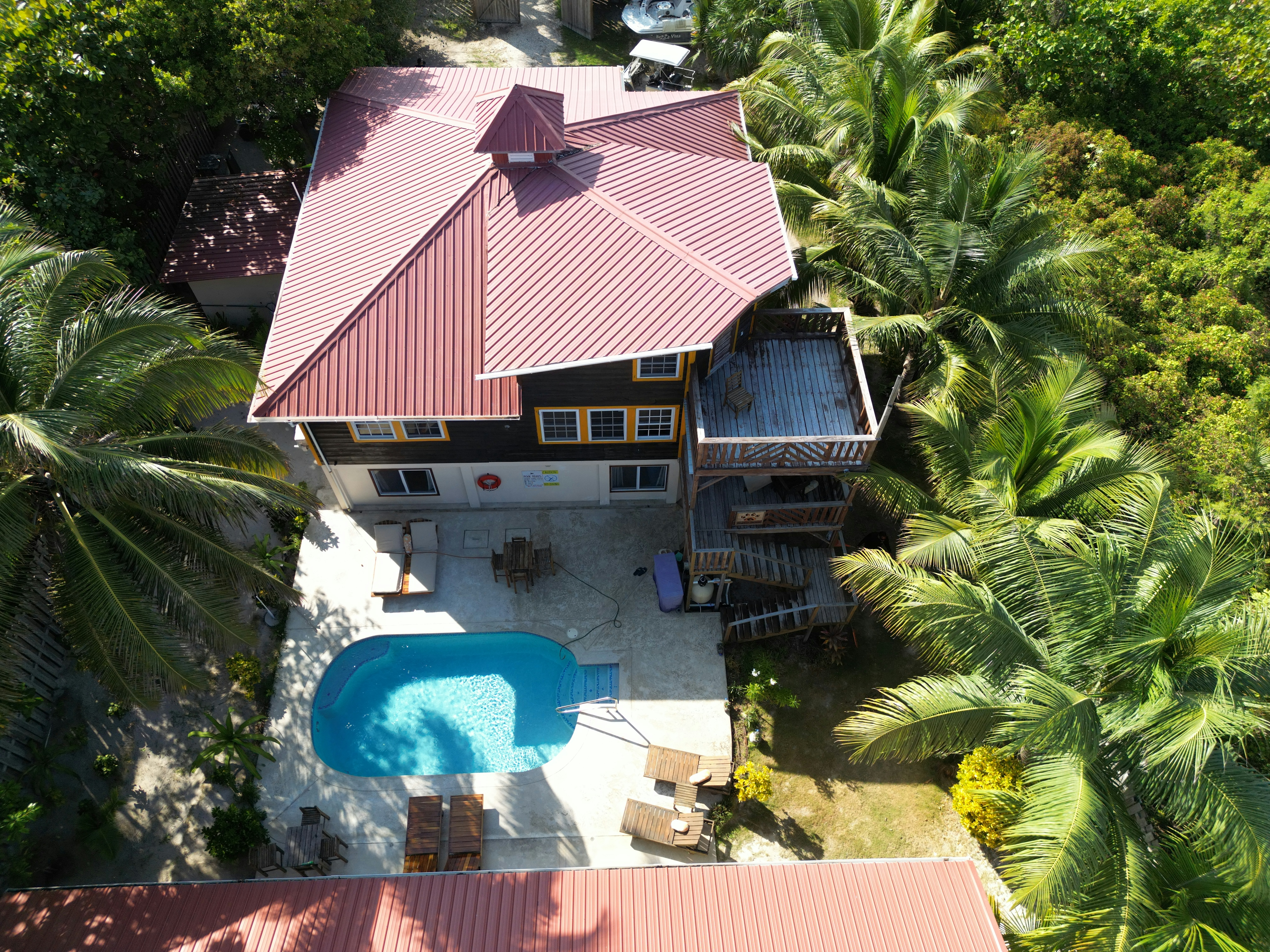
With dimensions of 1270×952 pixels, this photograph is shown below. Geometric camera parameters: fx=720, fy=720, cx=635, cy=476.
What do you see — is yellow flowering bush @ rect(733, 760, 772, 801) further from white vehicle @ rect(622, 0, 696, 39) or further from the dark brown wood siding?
white vehicle @ rect(622, 0, 696, 39)

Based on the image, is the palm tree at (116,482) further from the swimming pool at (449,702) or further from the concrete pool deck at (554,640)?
the swimming pool at (449,702)

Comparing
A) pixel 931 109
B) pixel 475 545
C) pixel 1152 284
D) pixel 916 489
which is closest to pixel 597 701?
pixel 475 545

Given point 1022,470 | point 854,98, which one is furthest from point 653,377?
point 854,98

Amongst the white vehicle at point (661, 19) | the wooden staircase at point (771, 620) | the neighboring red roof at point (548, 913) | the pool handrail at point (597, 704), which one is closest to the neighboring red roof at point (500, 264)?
the wooden staircase at point (771, 620)

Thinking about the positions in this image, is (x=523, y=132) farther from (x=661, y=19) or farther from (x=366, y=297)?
(x=661, y=19)

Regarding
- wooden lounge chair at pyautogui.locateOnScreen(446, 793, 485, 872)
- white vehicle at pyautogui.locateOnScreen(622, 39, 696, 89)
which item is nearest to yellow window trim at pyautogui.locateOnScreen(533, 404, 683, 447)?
wooden lounge chair at pyautogui.locateOnScreen(446, 793, 485, 872)
